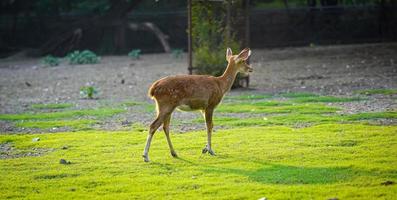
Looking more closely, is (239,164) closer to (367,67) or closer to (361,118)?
(361,118)

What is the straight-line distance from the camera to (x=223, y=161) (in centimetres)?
1067

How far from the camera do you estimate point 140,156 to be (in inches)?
442

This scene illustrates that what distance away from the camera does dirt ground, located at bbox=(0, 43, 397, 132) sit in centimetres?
1888

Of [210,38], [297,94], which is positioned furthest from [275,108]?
[210,38]

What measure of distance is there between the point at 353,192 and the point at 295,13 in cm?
2604

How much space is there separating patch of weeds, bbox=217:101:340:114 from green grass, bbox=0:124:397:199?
2078mm

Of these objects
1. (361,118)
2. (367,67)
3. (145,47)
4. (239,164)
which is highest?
(239,164)

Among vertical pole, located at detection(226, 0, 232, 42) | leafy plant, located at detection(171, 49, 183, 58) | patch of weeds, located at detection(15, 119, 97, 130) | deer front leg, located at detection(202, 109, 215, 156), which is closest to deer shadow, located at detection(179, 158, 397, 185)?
deer front leg, located at detection(202, 109, 215, 156)

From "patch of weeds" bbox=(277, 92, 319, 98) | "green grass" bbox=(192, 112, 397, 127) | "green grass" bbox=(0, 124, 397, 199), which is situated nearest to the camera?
"green grass" bbox=(0, 124, 397, 199)

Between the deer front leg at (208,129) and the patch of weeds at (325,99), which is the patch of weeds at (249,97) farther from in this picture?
the deer front leg at (208,129)

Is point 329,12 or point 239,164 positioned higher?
point 239,164

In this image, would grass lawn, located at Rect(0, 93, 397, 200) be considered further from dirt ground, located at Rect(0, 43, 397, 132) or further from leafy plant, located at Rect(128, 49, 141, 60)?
leafy plant, located at Rect(128, 49, 141, 60)

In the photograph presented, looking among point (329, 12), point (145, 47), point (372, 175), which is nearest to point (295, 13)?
point (329, 12)

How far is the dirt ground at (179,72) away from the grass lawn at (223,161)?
69.2 inches
